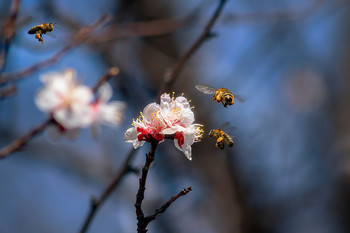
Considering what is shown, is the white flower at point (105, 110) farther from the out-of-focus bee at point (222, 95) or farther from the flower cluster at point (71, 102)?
the out-of-focus bee at point (222, 95)

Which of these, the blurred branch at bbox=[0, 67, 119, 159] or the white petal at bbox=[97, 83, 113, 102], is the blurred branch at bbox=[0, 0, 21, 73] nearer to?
the blurred branch at bbox=[0, 67, 119, 159]

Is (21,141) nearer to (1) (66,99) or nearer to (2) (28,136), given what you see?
(2) (28,136)

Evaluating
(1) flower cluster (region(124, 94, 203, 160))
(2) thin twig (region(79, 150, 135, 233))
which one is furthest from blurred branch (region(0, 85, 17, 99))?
(1) flower cluster (region(124, 94, 203, 160))

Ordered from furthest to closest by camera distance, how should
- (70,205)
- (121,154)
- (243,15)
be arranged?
(70,205) < (121,154) < (243,15)

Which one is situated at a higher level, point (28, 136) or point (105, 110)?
point (105, 110)

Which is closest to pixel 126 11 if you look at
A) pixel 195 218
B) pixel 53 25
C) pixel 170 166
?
pixel 170 166

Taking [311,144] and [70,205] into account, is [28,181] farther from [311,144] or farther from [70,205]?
[311,144]

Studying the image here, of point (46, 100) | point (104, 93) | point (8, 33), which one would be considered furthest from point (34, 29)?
point (104, 93)
